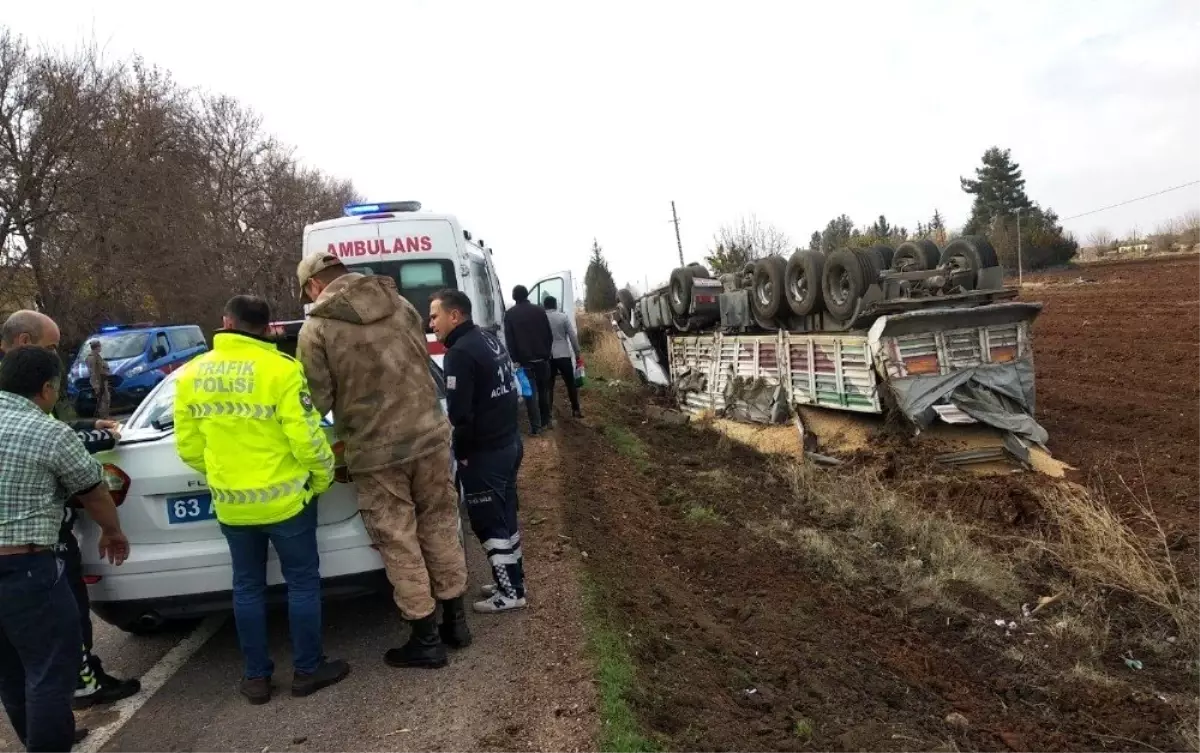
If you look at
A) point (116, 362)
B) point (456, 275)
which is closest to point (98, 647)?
point (456, 275)

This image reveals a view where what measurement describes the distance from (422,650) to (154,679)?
1319 mm

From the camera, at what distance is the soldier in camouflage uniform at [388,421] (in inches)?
135

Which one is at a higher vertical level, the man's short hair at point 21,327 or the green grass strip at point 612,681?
the man's short hair at point 21,327

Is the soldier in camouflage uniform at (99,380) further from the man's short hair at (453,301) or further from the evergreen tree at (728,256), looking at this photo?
the evergreen tree at (728,256)

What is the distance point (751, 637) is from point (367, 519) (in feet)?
6.73

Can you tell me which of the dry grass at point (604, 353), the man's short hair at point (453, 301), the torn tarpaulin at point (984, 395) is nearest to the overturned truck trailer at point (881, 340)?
the torn tarpaulin at point (984, 395)

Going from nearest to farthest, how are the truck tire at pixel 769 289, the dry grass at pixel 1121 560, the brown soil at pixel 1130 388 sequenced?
1. the dry grass at pixel 1121 560
2. the brown soil at pixel 1130 388
3. the truck tire at pixel 769 289

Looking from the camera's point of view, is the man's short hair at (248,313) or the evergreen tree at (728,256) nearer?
the man's short hair at (248,313)

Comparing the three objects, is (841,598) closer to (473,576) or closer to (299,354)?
(473,576)

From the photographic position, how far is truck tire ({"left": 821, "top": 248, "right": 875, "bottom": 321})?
802 cm

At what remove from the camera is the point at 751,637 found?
4098 mm

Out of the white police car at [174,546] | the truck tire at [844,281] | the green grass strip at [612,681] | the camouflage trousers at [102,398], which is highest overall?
the truck tire at [844,281]

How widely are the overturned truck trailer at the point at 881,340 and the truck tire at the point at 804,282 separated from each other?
13 millimetres

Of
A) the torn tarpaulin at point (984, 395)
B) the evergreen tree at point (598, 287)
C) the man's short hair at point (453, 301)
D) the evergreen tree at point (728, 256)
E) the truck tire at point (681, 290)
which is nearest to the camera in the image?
the man's short hair at point (453, 301)
